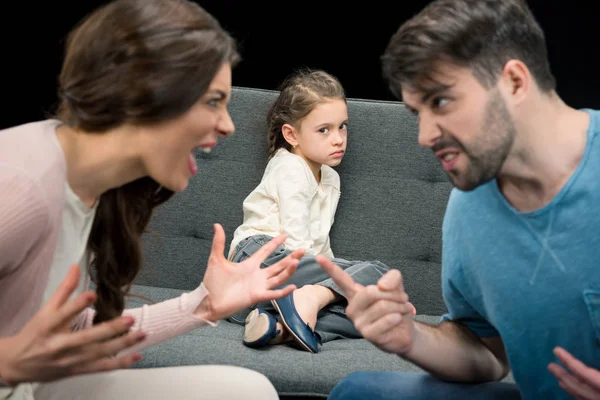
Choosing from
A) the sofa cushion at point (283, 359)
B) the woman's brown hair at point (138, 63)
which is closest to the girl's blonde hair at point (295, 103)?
the sofa cushion at point (283, 359)

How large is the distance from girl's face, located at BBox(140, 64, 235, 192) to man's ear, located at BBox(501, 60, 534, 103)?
0.52 m

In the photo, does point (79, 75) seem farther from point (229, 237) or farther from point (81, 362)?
point (229, 237)

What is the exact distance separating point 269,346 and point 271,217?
518 mm

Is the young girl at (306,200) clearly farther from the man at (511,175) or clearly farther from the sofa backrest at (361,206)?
the man at (511,175)

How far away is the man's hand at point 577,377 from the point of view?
1.31 metres

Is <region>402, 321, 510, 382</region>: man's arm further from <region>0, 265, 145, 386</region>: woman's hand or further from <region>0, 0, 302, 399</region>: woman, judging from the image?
<region>0, 265, 145, 386</region>: woman's hand

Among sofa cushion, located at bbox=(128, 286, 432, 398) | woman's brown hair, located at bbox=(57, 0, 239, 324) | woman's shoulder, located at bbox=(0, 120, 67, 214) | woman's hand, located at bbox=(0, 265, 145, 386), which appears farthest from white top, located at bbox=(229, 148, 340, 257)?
woman's hand, located at bbox=(0, 265, 145, 386)

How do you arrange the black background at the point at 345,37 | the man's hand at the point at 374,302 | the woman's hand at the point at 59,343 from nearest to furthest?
the woman's hand at the point at 59,343
the man's hand at the point at 374,302
the black background at the point at 345,37

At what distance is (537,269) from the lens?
1.47 meters

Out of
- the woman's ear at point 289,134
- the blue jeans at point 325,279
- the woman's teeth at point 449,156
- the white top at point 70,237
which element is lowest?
the blue jeans at point 325,279

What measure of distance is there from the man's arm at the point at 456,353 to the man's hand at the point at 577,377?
26 centimetres

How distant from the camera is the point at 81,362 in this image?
1173 millimetres

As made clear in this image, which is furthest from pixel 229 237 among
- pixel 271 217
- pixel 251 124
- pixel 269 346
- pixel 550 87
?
pixel 550 87

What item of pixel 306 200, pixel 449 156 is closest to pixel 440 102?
pixel 449 156
